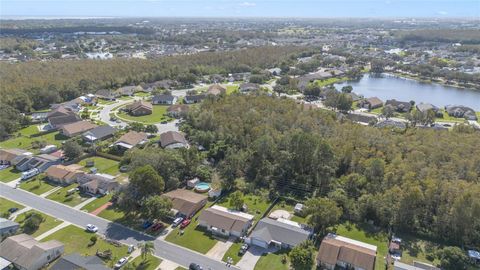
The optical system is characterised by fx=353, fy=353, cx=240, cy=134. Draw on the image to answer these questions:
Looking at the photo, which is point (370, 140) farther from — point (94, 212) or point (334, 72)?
point (334, 72)

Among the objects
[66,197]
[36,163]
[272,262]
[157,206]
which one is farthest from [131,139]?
[272,262]

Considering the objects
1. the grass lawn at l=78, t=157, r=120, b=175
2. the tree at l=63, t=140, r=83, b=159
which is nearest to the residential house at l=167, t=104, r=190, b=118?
the grass lawn at l=78, t=157, r=120, b=175

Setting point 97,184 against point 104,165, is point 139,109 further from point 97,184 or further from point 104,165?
point 97,184

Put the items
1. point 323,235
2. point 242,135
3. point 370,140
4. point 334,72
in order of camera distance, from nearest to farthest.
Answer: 1. point 323,235
2. point 370,140
3. point 242,135
4. point 334,72

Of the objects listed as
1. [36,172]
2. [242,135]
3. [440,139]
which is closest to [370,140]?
[440,139]

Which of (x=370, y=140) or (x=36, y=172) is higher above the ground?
(x=370, y=140)

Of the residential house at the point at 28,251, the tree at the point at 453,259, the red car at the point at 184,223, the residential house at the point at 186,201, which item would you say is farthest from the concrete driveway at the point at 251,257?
the residential house at the point at 28,251

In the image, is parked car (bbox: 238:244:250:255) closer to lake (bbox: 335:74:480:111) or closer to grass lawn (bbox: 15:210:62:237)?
grass lawn (bbox: 15:210:62:237)
